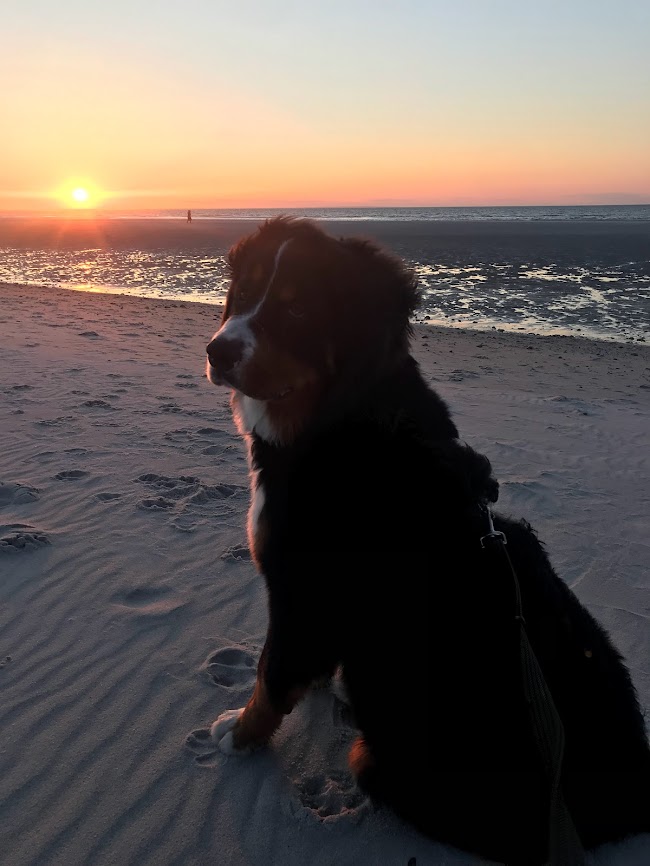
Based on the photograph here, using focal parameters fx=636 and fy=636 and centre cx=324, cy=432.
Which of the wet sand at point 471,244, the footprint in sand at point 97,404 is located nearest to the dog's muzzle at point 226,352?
the footprint in sand at point 97,404

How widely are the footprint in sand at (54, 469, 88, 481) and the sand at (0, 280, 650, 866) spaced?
0.6 inches

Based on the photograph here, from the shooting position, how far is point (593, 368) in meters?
10.8

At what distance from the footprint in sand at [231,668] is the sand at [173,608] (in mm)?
12

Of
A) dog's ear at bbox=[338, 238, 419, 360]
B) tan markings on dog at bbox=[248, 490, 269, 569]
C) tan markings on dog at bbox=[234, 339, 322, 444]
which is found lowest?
tan markings on dog at bbox=[248, 490, 269, 569]

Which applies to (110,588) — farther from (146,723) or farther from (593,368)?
(593,368)

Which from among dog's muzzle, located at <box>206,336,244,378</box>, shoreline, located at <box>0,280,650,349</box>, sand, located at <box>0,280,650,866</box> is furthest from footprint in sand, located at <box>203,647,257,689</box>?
shoreline, located at <box>0,280,650,349</box>

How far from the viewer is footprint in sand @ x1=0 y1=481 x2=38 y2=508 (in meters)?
4.84

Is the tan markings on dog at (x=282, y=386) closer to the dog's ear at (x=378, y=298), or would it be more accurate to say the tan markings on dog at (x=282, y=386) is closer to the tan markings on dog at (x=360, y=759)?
the dog's ear at (x=378, y=298)

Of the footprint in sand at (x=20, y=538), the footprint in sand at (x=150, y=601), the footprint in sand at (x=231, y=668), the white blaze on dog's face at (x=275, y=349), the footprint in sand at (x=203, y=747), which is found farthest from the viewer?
the footprint in sand at (x=20, y=538)

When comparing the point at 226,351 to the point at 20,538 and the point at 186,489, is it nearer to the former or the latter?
the point at 20,538

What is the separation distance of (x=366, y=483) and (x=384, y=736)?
892 millimetres

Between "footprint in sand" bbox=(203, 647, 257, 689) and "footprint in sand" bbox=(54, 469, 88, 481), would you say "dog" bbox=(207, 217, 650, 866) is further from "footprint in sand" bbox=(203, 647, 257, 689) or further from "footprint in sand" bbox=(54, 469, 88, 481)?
"footprint in sand" bbox=(54, 469, 88, 481)

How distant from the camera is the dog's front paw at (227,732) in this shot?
281 centimetres

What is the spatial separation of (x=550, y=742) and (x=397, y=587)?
63 cm
